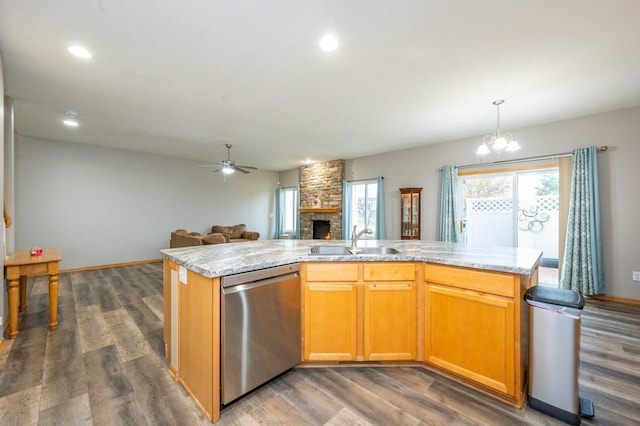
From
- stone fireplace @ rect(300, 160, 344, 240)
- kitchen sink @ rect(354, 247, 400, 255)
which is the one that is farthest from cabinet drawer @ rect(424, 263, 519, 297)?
stone fireplace @ rect(300, 160, 344, 240)

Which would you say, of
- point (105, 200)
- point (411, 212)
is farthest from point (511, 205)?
point (105, 200)

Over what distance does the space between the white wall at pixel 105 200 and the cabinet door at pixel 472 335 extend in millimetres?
6670

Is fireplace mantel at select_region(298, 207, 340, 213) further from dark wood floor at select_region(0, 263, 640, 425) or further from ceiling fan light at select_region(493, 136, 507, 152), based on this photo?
dark wood floor at select_region(0, 263, 640, 425)

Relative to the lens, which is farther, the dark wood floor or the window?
the window

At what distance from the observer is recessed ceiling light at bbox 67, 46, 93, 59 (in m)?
2.26

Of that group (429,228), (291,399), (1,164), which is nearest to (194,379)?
(291,399)

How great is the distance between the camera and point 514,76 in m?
2.71

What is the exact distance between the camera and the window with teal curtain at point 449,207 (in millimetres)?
4969

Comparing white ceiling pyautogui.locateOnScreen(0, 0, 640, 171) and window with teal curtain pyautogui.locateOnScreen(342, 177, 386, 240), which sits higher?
white ceiling pyautogui.locateOnScreen(0, 0, 640, 171)

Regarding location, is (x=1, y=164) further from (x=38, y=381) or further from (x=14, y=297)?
(x=38, y=381)

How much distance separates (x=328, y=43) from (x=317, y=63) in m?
0.32

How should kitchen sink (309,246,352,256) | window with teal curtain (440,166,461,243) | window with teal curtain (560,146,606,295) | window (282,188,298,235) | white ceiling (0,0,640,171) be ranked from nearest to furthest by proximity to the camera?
white ceiling (0,0,640,171) < kitchen sink (309,246,352,256) < window with teal curtain (560,146,606,295) < window with teal curtain (440,166,461,243) < window (282,188,298,235)

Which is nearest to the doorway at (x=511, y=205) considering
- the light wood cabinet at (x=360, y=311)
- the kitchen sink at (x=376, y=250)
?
the kitchen sink at (x=376, y=250)

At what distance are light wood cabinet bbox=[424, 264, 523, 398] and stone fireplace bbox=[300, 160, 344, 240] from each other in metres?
4.90
